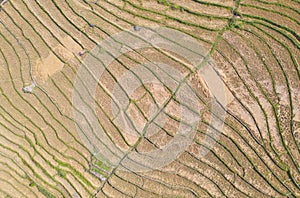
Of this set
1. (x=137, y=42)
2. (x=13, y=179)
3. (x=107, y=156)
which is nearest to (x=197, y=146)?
(x=107, y=156)

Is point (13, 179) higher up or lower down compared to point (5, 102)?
lower down

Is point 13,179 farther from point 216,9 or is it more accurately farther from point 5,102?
point 216,9

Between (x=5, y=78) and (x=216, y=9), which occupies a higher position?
(x=216, y=9)

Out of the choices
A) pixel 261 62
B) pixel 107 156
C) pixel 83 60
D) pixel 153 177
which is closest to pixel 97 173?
pixel 107 156

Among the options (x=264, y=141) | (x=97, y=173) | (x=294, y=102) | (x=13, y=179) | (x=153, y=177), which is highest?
(x=294, y=102)

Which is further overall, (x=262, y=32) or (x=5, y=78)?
(x=5, y=78)

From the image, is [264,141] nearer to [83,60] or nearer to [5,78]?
[83,60]
